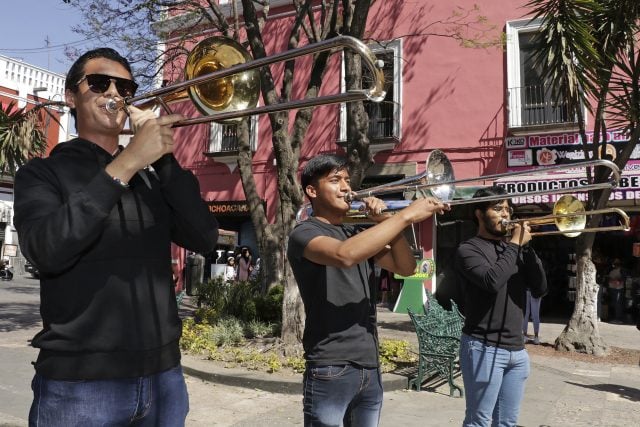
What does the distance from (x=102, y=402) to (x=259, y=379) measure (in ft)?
14.9

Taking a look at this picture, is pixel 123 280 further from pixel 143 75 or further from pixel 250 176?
pixel 143 75

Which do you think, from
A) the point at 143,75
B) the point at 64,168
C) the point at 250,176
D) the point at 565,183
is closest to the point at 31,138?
the point at 143,75

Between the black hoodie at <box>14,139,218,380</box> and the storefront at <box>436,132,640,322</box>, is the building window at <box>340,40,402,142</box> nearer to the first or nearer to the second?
the storefront at <box>436,132,640,322</box>

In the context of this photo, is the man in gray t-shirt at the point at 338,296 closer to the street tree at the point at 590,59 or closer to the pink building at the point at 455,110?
the street tree at the point at 590,59

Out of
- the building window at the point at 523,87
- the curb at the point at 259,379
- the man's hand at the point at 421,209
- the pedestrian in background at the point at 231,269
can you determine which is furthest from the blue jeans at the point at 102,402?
the pedestrian in background at the point at 231,269

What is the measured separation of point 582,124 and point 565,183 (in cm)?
395

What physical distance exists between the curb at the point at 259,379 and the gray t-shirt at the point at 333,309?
131 inches

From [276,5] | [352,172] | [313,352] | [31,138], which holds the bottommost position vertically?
[313,352]

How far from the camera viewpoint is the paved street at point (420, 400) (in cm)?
518

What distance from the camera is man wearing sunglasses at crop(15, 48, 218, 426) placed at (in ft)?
5.39

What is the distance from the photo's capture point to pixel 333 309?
2.70m

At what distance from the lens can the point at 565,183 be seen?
12266 millimetres

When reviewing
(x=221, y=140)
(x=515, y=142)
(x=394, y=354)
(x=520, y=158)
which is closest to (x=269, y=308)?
(x=394, y=354)

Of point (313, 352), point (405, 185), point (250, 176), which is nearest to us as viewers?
point (313, 352)
